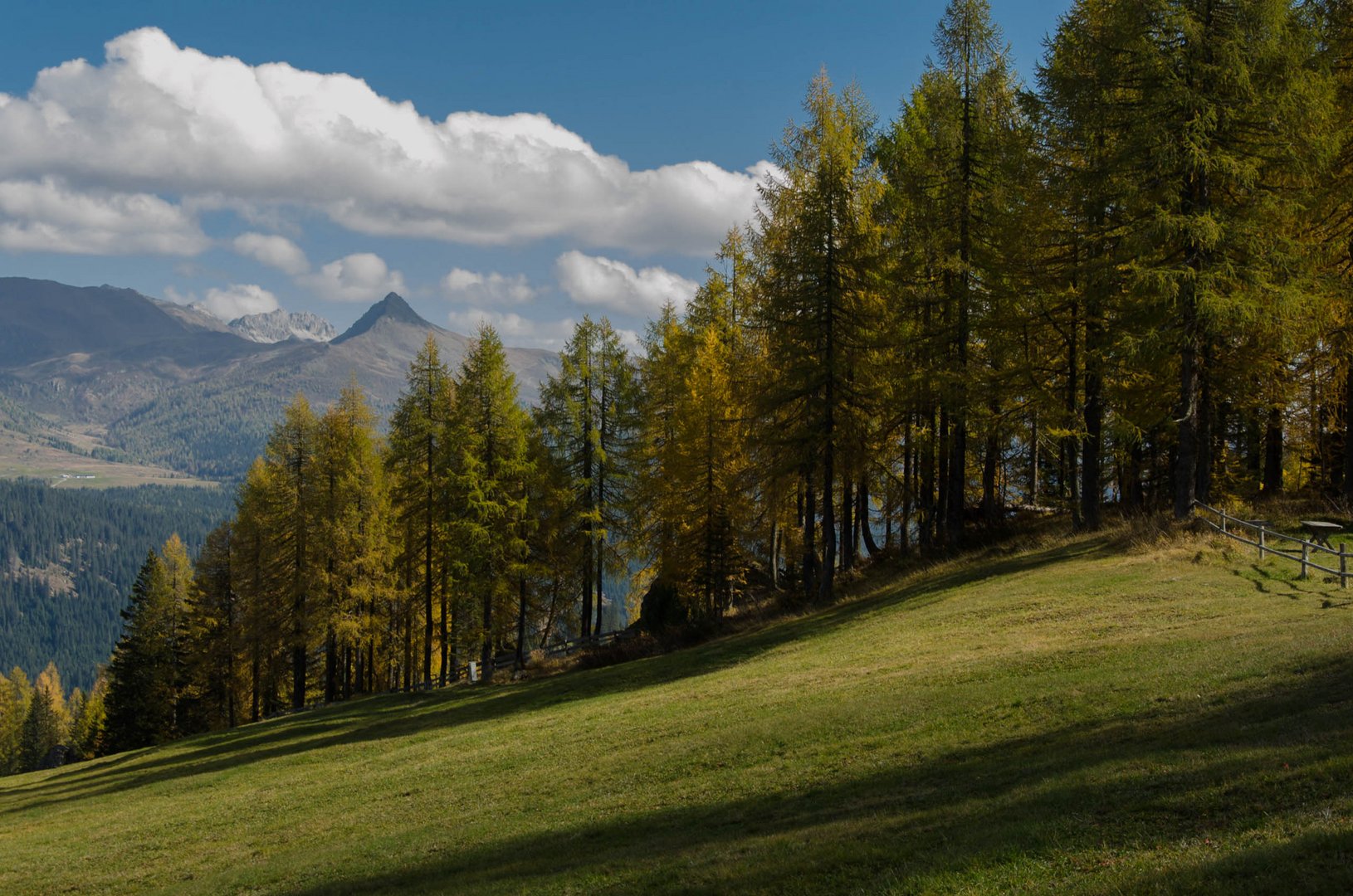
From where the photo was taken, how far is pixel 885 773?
1139cm

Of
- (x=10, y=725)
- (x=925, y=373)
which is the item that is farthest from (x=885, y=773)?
(x=10, y=725)

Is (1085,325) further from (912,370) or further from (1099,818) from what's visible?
(1099,818)

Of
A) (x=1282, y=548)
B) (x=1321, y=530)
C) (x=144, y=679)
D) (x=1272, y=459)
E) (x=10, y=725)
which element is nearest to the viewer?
(x=1321, y=530)

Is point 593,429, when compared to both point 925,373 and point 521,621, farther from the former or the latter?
point 925,373

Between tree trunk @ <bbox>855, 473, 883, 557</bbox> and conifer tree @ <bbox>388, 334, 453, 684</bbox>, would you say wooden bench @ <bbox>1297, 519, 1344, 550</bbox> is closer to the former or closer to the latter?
tree trunk @ <bbox>855, 473, 883, 557</bbox>

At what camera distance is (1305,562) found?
682 inches

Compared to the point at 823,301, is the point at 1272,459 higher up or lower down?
lower down

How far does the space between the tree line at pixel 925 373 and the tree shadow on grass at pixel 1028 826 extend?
13.6 meters

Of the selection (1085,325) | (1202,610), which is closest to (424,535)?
(1085,325)

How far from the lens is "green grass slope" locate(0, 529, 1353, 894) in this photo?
765cm

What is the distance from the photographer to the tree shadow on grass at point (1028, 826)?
267 inches

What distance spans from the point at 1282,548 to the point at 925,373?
1031 cm

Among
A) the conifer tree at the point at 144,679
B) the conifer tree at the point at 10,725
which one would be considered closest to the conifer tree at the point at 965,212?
the conifer tree at the point at 144,679

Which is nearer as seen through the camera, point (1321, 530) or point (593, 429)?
point (1321, 530)
